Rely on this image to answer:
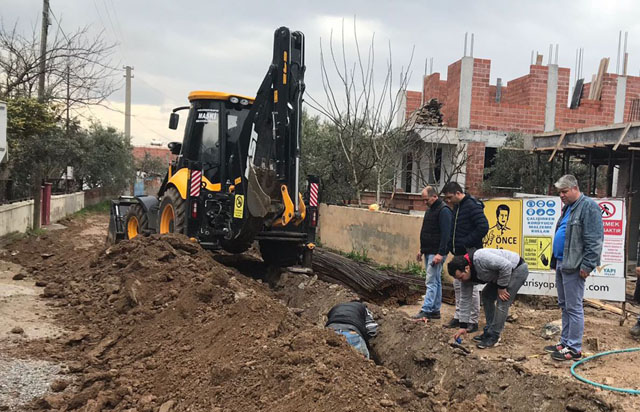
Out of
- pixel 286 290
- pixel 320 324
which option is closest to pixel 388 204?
pixel 286 290

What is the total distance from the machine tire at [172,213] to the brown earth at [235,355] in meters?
0.45

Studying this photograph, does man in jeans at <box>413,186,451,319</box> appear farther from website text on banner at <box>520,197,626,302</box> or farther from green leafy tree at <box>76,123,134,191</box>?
green leafy tree at <box>76,123,134,191</box>

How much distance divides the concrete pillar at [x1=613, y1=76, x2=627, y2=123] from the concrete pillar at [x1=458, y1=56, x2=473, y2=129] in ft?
18.1

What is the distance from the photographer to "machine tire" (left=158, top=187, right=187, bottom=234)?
8266mm

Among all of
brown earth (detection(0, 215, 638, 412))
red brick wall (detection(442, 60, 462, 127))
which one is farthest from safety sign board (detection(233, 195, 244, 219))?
red brick wall (detection(442, 60, 462, 127))

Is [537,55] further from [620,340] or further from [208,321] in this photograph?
[208,321]

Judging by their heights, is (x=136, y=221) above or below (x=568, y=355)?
above

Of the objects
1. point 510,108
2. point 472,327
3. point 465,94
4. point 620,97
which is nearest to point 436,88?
point 465,94

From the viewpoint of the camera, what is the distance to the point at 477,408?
3840mm

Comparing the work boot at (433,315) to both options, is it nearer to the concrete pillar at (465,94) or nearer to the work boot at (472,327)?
the work boot at (472,327)

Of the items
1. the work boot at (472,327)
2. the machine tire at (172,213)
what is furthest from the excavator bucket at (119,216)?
the work boot at (472,327)

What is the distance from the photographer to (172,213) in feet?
29.2

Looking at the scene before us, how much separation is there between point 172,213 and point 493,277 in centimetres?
528

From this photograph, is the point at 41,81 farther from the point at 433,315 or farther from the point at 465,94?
the point at 433,315
